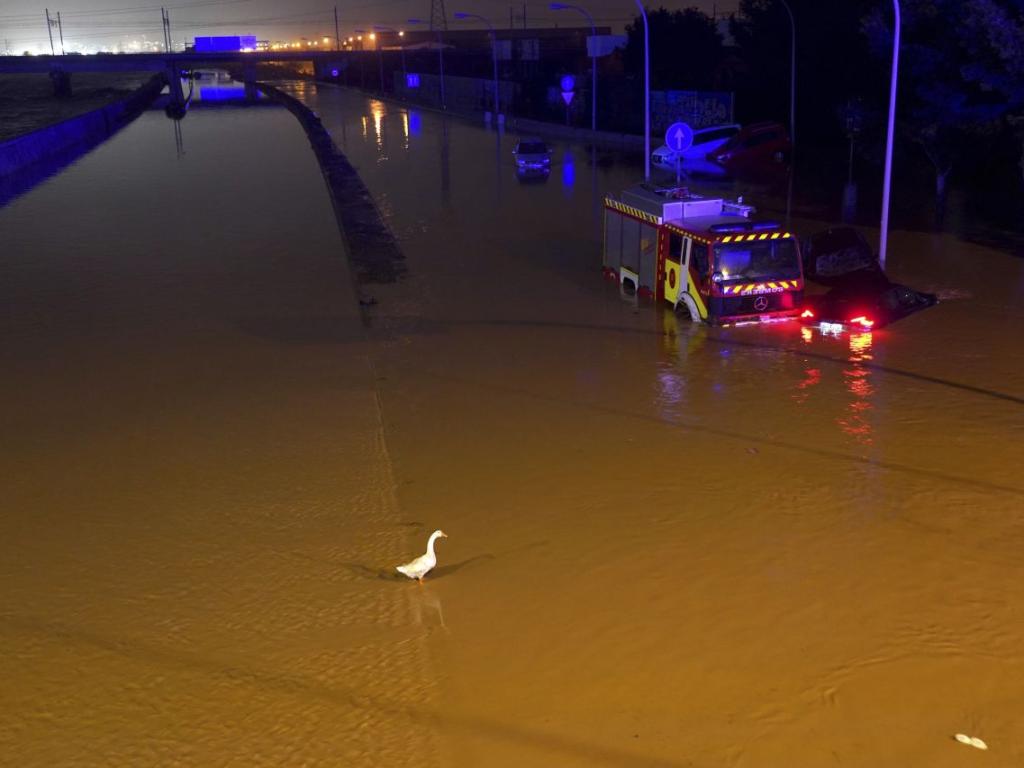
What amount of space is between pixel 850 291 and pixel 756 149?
26298 mm

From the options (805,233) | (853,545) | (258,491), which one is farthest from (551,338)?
(805,233)

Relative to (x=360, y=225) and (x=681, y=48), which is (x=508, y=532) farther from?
(x=681, y=48)

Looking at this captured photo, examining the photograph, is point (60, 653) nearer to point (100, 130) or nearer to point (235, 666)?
point (235, 666)

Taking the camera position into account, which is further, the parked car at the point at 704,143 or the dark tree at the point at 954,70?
the parked car at the point at 704,143

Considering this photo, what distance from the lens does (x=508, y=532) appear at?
10.4 m

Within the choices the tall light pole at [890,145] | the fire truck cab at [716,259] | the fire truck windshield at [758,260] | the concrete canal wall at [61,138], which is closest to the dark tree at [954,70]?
the tall light pole at [890,145]

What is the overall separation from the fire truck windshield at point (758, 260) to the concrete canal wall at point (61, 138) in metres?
38.0

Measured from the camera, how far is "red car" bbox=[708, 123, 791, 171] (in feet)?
141

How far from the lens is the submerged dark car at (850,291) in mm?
17656

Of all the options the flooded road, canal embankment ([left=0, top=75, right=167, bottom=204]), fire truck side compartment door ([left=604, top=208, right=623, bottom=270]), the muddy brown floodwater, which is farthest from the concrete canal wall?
the flooded road

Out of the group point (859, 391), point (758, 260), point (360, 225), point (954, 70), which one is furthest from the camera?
point (360, 225)

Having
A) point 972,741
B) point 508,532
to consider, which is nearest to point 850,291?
point 508,532

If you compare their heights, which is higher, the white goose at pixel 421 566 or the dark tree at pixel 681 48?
the dark tree at pixel 681 48

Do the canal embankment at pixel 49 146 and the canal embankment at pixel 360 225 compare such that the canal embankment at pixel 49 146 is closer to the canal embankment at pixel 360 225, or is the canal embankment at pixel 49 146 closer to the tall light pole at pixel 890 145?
the canal embankment at pixel 360 225
